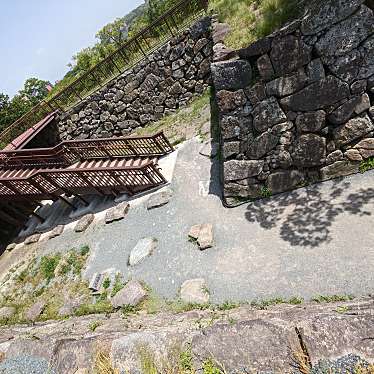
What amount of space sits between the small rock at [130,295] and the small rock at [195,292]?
0.91 meters

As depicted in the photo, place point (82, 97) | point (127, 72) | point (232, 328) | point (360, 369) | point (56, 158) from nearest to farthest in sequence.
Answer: point (360, 369) → point (232, 328) → point (56, 158) → point (127, 72) → point (82, 97)

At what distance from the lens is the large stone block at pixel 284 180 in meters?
6.41

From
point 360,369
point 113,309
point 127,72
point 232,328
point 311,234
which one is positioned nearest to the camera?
point 360,369

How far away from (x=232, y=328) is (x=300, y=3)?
6183 mm

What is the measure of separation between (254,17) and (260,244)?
5609 millimetres

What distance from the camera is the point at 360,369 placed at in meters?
2.22

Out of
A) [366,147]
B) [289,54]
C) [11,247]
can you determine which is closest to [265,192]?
[366,147]

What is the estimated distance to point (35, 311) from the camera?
6.94 meters

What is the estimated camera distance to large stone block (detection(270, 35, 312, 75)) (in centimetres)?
533

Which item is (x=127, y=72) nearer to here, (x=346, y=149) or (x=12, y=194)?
(x=12, y=194)

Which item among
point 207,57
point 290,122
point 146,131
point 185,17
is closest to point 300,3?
point 290,122

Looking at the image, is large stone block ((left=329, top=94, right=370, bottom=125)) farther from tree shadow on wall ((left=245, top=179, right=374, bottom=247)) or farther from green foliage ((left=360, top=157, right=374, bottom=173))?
tree shadow on wall ((left=245, top=179, right=374, bottom=247))

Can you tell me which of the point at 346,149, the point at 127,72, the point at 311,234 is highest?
the point at 127,72

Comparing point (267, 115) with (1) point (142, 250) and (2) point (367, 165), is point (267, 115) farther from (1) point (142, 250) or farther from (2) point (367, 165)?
(1) point (142, 250)
